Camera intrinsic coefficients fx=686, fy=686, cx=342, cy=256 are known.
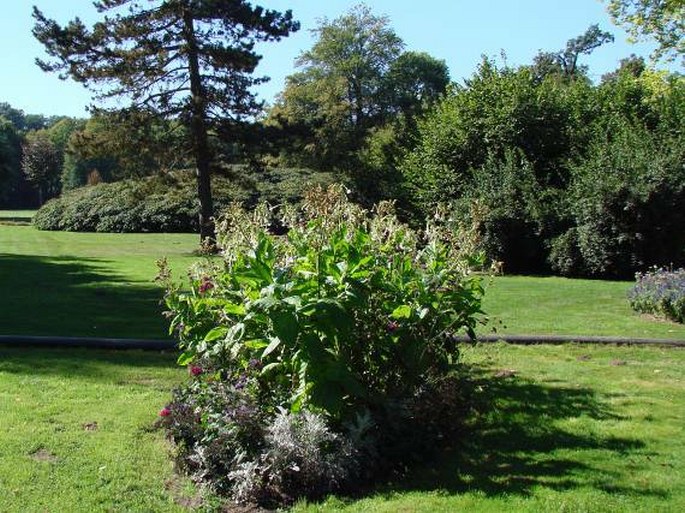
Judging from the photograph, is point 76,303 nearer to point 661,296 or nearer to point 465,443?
point 465,443

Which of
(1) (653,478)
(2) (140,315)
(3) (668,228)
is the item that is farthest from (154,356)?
(3) (668,228)

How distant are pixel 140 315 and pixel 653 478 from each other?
24.8ft

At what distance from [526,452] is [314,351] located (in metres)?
1.74

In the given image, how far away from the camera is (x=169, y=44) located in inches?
870

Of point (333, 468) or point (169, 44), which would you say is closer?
point (333, 468)

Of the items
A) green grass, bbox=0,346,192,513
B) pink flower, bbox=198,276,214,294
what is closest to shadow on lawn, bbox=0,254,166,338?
green grass, bbox=0,346,192,513

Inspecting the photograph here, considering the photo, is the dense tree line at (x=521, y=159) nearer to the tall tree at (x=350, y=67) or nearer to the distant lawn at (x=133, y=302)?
the distant lawn at (x=133, y=302)

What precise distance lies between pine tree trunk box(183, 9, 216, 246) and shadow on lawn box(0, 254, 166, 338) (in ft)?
22.7

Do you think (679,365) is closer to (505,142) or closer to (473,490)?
(473,490)

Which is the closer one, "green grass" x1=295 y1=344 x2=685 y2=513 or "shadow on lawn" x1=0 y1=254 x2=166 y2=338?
"green grass" x1=295 y1=344 x2=685 y2=513

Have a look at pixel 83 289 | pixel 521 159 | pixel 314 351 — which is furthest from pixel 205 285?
pixel 521 159

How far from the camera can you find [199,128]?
22.3 meters

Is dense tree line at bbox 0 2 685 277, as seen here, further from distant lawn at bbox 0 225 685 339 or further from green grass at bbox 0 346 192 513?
green grass at bbox 0 346 192 513

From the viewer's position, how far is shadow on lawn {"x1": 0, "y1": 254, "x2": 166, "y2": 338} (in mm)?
8758
